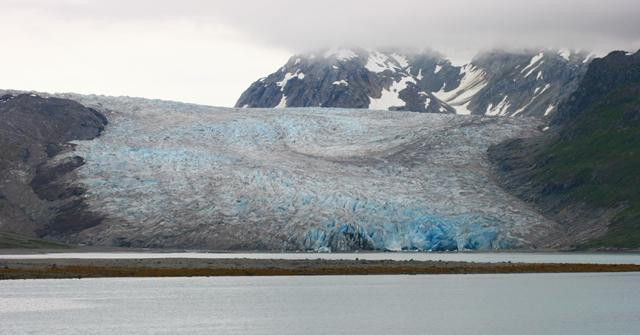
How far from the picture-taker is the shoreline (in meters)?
67.4

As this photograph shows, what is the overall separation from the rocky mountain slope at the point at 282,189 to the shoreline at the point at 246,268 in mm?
21279

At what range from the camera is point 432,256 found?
93250 mm

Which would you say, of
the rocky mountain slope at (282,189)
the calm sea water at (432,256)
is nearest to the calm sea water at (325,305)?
the calm sea water at (432,256)

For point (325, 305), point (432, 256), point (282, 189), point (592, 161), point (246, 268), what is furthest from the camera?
point (592, 161)

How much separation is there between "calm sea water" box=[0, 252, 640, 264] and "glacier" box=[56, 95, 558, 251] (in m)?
3.70

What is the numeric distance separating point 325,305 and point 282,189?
54932 mm

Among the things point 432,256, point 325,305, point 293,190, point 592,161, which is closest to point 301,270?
point 325,305

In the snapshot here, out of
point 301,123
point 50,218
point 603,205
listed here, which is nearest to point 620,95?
point 603,205

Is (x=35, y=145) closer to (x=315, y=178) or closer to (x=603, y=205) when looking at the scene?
(x=315, y=178)

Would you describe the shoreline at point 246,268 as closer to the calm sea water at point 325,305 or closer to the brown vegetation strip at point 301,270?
the brown vegetation strip at point 301,270

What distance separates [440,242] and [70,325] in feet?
214

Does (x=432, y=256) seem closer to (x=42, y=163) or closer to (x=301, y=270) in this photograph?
(x=301, y=270)

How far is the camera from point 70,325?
41750 millimetres

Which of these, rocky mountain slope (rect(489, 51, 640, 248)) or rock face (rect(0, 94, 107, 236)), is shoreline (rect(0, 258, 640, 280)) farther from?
rock face (rect(0, 94, 107, 236))
